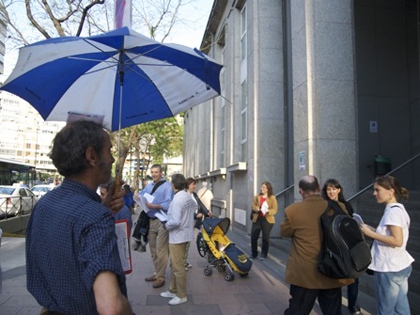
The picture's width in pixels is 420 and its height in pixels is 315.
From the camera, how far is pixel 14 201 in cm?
1645

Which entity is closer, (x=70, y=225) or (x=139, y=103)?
(x=70, y=225)

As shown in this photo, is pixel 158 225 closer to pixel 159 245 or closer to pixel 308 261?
pixel 159 245

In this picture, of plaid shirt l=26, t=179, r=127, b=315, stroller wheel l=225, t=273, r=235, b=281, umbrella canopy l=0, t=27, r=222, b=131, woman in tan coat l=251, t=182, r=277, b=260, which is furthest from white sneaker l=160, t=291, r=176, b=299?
plaid shirt l=26, t=179, r=127, b=315

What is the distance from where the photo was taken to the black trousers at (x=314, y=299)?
3.50 metres

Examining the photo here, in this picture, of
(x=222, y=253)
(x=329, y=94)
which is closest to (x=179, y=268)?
(x=222, y=253)

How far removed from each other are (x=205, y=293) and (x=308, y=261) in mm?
3072

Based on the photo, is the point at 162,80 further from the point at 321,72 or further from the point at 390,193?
the point at 321,72

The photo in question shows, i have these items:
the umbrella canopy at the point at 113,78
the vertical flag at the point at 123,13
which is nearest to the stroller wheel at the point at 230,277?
the umbrella canopy at the point at 113,78

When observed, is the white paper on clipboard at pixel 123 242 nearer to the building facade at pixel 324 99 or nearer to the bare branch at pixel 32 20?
the building facade at pixel 324 99

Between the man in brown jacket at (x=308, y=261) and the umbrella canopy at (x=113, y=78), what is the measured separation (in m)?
1.51

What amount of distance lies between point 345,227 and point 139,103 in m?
2.38

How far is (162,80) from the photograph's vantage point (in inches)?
154

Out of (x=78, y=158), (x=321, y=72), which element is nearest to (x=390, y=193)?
(x=78, y=158)

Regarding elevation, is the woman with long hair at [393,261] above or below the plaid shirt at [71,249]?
below
